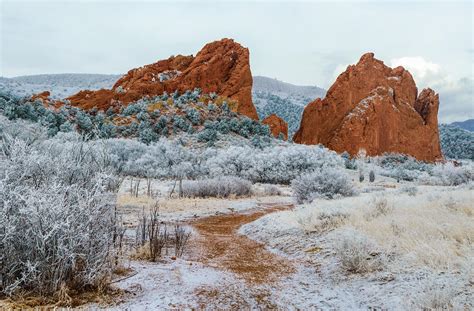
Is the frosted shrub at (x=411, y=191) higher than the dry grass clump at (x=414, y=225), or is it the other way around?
the dry grass clump at (x=414, y=225)

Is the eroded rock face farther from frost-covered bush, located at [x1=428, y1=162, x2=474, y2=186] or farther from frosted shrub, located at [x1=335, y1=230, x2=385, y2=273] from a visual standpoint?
frosted shrub, located at [x1=335, y1=230, x2=385, y2=273]

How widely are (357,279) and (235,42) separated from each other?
63.8 m

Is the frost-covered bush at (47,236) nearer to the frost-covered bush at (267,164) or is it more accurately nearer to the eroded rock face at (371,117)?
the frost-covered bush at (267,164)

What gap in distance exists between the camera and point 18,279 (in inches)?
194

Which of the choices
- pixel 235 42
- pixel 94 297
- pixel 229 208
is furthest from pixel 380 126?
pixel 94 297

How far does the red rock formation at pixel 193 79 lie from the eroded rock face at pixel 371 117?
19.1 m

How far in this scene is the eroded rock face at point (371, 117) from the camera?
7012 cm

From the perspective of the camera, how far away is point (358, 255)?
6.53 m

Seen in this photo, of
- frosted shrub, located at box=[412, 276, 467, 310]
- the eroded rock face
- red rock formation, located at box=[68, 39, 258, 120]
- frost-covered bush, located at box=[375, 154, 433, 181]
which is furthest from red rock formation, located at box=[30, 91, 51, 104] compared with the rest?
frosted shrub, located at box=[412, 276, 467, 310]

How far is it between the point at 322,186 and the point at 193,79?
45569 millimetres

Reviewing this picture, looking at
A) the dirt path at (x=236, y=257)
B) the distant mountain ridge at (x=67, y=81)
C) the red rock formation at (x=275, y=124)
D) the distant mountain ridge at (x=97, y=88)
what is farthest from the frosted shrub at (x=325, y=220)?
the distant mountain ridge at (x=67, y=81)

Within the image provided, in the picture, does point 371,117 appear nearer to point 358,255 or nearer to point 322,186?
point 322,186

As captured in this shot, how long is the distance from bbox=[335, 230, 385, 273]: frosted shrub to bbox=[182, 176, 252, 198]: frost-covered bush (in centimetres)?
1377

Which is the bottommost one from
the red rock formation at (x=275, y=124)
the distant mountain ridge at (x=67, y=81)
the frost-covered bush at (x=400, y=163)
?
the frost-covered bush at (x=400, y=163)
